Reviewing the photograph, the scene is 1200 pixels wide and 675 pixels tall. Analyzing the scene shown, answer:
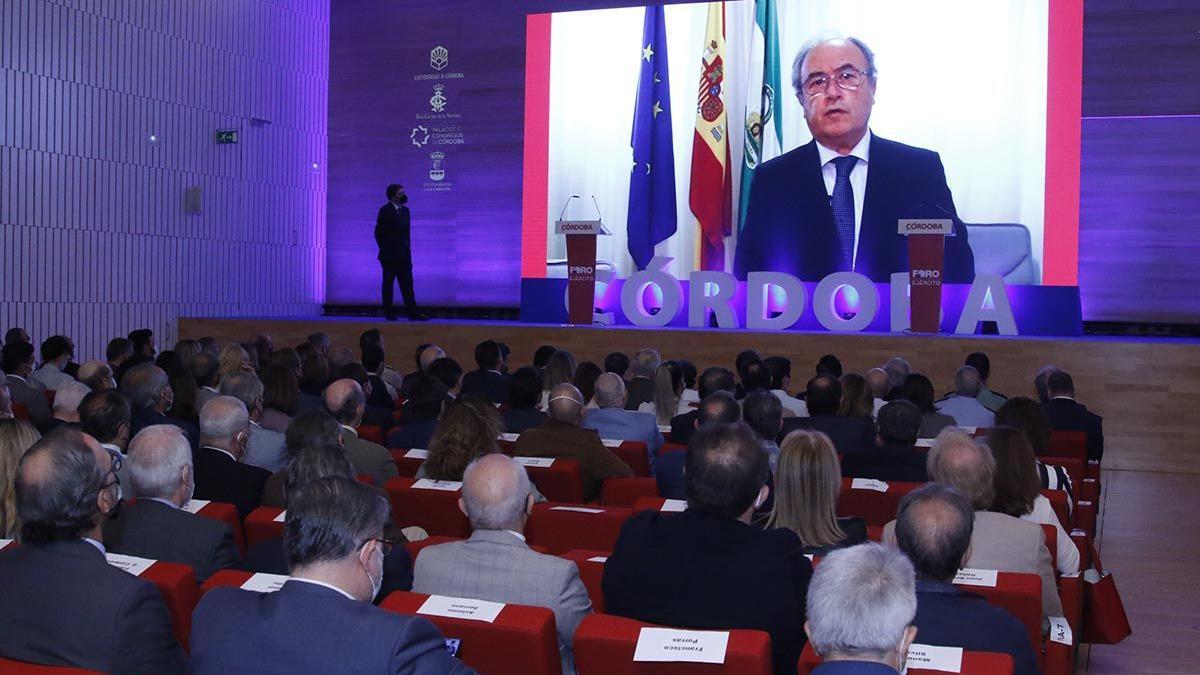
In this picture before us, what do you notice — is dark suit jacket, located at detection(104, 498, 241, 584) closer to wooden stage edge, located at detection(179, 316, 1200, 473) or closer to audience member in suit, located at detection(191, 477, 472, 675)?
audience member in suit, located at detection(191, 477, 472, 675)

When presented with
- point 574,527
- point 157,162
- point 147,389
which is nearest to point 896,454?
point 574,527

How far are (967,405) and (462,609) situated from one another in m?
5.21

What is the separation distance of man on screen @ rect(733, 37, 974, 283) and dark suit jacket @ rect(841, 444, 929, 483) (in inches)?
306

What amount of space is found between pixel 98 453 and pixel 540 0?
473 inches

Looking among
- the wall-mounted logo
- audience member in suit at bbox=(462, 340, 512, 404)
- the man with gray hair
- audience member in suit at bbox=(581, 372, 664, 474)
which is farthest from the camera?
the wall-mounted logo

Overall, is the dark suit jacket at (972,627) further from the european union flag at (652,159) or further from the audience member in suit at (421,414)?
the european union flag at (652,159)

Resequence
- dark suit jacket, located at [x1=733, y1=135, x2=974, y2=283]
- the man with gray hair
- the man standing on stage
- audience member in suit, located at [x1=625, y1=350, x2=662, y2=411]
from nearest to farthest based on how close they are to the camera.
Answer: the man with gray hair
audience member in suit, located at [x1=625, y1=350, x2=662, y2=411]
dark suit jacket, located at [x1=733, y1=135, x2=974, y2=283]
the man standing on stage

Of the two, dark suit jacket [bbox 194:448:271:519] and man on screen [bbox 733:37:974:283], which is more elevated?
man on screen [bbox 733:37:974:283]

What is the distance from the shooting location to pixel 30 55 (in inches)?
441

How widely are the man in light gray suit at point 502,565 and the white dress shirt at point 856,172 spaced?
393 inches

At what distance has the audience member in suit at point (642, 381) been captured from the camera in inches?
302

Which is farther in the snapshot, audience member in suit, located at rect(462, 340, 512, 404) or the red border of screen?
the red border of screen

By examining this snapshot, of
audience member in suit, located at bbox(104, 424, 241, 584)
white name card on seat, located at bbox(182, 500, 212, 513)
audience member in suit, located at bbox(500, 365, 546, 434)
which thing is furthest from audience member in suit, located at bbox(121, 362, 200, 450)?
audience member in suit, located at bbox(104, 424, 241, 584)

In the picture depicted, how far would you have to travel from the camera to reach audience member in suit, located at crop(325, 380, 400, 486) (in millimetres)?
4961
